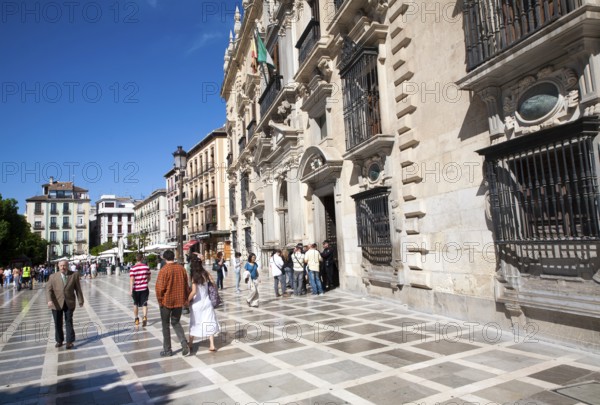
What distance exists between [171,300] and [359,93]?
283 inches

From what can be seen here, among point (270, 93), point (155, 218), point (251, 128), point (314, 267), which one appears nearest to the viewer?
point (314, 267)

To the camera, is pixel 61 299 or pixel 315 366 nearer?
pixel 315 366

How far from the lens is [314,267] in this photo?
12297 millimetres

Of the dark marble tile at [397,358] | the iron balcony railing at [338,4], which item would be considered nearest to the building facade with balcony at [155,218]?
the iron balcony railing at [338,4]

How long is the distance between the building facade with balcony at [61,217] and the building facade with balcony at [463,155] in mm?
73903

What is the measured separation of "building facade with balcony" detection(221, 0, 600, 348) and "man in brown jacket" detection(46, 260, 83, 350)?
21.1 ft

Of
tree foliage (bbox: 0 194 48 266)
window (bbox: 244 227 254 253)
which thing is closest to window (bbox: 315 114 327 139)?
window (bbox: 244 227 254 253)

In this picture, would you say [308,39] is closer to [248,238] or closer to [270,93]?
[270,93]

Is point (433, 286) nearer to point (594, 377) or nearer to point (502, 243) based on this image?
point (502, 243)

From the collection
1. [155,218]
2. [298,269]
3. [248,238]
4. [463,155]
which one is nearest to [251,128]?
[248,238]

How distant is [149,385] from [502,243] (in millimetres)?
5186

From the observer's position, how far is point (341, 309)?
9.45m

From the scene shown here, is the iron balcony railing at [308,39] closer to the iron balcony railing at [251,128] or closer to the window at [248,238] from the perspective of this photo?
the iron balcony railing at [251,128]

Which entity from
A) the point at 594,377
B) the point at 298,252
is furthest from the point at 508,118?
the point at 298,252
